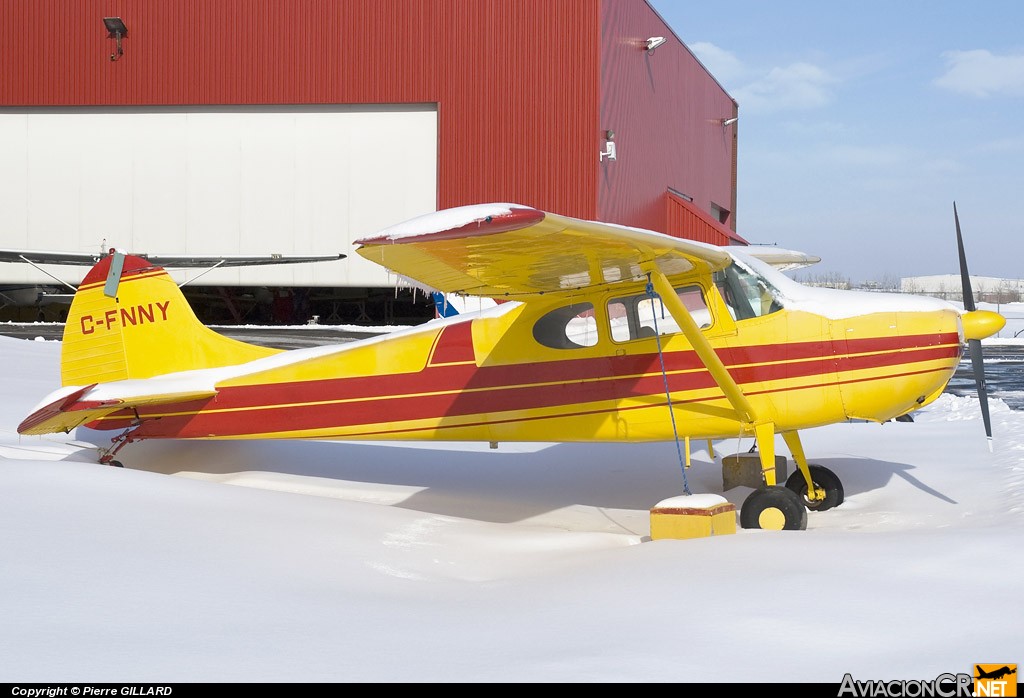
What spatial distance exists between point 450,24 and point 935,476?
20816 mm

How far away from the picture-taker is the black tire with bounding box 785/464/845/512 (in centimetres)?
689

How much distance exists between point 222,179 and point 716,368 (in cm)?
2327

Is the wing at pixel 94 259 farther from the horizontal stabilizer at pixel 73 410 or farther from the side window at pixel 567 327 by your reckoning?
the side window at pixel 567 327

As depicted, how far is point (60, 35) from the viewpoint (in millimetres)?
26500

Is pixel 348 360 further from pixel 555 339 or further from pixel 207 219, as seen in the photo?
pixel 207 219

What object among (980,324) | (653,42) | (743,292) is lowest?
(980,324)

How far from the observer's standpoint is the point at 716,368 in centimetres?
613

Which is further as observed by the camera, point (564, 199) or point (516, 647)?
point (564, 199)

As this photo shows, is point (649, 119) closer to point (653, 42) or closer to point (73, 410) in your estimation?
point (653, 42)

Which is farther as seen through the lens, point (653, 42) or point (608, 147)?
point (653, 42)

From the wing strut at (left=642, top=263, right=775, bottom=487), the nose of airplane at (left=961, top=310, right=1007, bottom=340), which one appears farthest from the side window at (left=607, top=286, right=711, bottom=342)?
the nose of airplane at (left=961, top=310, right=1007, bottom=340)

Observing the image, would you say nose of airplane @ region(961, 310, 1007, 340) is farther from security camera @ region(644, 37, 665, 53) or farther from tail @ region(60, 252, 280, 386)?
security camera @ region(644, 37, 665, 53)

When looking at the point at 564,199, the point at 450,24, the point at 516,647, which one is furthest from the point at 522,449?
the point at 450,24

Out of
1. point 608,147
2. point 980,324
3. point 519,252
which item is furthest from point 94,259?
point 980,324
